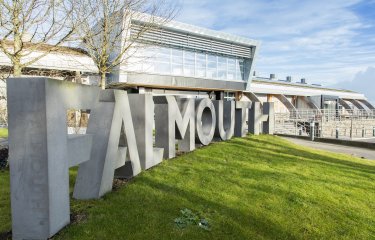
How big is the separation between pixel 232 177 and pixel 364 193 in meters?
2.69

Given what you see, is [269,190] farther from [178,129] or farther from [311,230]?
[178,129]

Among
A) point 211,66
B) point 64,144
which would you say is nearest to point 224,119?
point 64,144

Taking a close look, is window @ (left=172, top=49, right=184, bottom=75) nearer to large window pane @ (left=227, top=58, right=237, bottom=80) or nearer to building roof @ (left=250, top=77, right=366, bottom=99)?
large window pane @ (left=227, top=58, right=237, bottom=80)

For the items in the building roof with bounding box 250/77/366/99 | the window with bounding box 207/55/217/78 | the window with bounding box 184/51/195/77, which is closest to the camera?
the window with bounding box 184/51/195/77

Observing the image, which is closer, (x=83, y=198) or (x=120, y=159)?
(x=83, y=198)

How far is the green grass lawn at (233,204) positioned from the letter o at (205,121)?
6.32 ft

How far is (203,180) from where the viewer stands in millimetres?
6215

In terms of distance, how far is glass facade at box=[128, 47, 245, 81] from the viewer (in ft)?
90.7

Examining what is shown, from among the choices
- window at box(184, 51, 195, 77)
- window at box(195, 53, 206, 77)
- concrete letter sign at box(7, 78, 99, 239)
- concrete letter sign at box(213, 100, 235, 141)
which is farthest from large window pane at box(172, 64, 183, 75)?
concrete letter sign at box(7, 78, 99, 239)

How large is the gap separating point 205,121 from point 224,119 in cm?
143

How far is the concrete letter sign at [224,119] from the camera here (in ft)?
36.6

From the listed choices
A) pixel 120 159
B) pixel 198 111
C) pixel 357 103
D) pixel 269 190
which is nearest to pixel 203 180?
pixel 269 190

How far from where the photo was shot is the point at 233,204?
5066 mm

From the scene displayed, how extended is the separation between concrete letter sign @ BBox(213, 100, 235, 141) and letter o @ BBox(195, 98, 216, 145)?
335 millimetres
